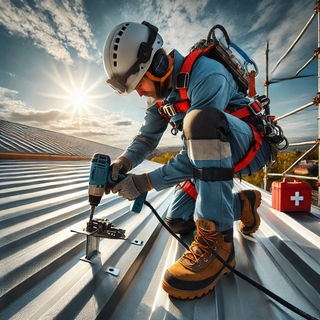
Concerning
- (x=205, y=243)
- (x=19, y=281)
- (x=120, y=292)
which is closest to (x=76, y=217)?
(x=19, y=281)

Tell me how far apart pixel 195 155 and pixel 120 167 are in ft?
1.74

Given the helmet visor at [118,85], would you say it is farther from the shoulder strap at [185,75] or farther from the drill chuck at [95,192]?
the drill chuck at [95,192]

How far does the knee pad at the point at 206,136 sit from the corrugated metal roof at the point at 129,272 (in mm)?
656

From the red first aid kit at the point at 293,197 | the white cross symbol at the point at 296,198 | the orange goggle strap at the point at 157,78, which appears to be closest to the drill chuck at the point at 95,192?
the orange goggle strap at the point at 157,78

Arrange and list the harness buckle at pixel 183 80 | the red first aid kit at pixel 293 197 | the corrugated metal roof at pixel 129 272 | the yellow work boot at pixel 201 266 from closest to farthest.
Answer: the corrugated metal roof at pixel 129 272 → the yellow work boot at pixel 201 266 → the harness buckle at pixel 183 80 → the red first aid kit at pixel 293 197

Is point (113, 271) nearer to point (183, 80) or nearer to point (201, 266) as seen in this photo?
point (201, 266)

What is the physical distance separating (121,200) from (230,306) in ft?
5.08

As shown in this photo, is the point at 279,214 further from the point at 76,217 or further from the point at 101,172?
the point at 76,217

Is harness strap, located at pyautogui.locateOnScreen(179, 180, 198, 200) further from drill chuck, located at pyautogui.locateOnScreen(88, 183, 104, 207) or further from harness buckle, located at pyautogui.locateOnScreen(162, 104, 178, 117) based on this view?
drill chuck, located at pyautogui.locateOnScreen(88, 183, 104, 207)

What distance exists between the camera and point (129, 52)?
4.53 feet

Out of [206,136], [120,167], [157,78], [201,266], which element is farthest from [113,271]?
[157,78]

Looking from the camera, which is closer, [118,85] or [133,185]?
[133,185]

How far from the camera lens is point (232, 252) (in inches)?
41.5

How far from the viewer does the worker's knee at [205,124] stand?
1.02 m
